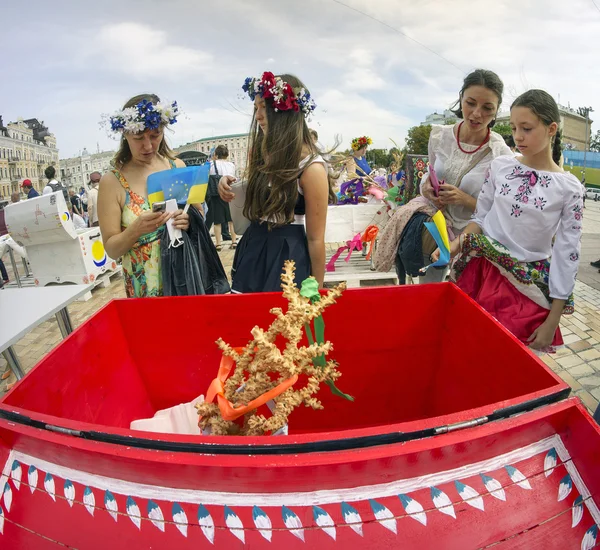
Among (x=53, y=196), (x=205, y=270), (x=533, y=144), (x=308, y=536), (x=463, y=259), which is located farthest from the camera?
(x=53, y=196)

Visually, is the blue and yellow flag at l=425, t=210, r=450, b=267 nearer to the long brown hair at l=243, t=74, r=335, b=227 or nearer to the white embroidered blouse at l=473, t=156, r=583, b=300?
the white embroidered blouse at l=473, t=156, r=583, b=300

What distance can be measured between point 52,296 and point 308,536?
88.0 inches

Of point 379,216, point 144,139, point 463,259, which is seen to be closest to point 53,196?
point 144,139

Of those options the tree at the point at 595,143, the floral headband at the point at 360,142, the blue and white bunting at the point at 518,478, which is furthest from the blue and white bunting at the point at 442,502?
the tree at the point at 595,143

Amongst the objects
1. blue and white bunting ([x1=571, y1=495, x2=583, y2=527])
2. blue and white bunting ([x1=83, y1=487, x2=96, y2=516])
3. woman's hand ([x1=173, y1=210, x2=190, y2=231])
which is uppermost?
woman's hand ([x1=173, y1=210, x2=190, y2=231])

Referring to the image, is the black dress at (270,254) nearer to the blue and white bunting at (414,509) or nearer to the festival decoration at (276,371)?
the festival decoration at (276,371)

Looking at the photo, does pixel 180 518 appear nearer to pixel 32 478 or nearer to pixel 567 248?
pixel 32 478

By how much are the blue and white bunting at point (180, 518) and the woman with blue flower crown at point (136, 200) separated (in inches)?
53.7

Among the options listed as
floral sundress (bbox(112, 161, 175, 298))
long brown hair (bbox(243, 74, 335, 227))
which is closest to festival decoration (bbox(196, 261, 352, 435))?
long brown hair (bbox(243, 74, 335, 227))

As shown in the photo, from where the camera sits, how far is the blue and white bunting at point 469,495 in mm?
755

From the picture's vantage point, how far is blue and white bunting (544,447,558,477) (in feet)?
2.62

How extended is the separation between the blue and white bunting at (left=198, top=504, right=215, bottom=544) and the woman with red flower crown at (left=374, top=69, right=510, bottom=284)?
5.20ft

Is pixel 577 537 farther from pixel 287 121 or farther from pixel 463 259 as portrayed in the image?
pixel 287 121

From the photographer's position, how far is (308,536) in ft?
2.38
